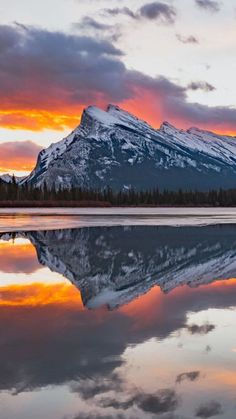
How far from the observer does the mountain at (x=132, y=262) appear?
1997 cm

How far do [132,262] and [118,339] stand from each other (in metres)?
14.4

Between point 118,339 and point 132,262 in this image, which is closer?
point 118,339

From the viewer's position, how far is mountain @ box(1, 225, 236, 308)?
20.0 m

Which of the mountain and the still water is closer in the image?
the still water

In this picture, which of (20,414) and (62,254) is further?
(62,254)

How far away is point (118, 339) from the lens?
12.4 m

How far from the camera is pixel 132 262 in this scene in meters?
26.8

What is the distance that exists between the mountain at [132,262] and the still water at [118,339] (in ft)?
0.24

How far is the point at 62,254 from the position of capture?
30.5 meters

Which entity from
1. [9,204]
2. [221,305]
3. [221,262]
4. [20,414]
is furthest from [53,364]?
[9,204]

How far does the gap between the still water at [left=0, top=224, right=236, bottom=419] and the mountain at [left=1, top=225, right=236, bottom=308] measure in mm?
74

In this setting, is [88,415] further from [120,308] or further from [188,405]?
[120,308]

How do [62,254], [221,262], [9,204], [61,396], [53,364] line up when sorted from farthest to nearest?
[9,204]
[62,254]
[221,262]
[53,364]
[61,396]

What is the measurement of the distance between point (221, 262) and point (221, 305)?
977 centimetres
